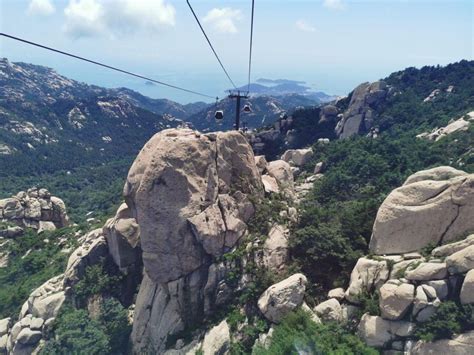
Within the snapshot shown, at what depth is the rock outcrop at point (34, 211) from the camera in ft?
184

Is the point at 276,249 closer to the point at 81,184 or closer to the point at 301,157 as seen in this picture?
the point at 301,157

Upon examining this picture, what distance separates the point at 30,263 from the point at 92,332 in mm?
21183

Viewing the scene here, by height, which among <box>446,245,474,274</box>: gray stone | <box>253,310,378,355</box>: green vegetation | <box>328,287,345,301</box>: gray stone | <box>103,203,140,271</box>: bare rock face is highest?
<box>446,245,474,274</box>: gray stone

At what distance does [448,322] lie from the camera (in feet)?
56.3

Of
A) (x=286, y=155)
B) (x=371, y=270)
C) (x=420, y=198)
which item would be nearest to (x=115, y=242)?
(x=371, y=270)

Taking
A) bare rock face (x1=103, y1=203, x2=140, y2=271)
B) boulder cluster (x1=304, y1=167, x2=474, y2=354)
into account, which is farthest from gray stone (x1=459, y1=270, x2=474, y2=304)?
bare rock face (x1=103, y1=203, x2=140, y2=271)

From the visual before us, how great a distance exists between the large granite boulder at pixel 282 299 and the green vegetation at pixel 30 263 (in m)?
24.1

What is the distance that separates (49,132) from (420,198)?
186 metres

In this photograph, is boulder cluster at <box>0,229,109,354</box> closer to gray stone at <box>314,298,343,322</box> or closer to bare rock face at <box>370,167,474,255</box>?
gray stone at <box>314,298,343,322</box>

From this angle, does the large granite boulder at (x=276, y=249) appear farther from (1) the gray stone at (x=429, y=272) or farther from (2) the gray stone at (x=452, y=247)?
(2) the gray stone at (x=452, y=247)

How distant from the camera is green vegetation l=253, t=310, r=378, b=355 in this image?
18069 mm

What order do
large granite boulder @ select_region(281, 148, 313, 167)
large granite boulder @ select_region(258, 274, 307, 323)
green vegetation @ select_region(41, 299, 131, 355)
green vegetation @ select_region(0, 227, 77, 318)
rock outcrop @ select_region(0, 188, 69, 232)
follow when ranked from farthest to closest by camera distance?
large granite boulder @ select_region(281, 148, 313, 167)
rock outcrop @ select_region(0, 188, 69, 232)
green vegetation @ select_region(0, 227, 77, 318)
green vegetation @ select_region(41, 299, 131, 355)
large granite boulder @ select_region(258, 274, 307, 323)

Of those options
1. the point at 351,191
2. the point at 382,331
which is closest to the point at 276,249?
the point at 382,331

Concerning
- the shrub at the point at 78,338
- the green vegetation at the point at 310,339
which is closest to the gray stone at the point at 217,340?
the green vegetation at the point at 310,339
